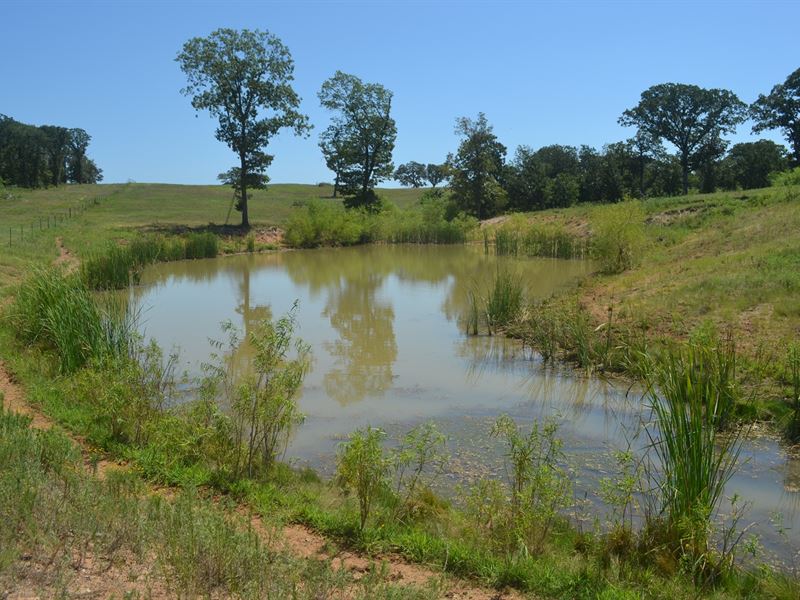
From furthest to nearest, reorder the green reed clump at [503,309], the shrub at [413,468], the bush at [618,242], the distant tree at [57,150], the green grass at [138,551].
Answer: the distant tree at [57,150] → the bush at [618,242] → the green reed clump at [503,309] → the shrub at [413,468] → the green grass at [138,551]

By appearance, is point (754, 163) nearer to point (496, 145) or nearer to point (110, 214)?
point (496, 145)

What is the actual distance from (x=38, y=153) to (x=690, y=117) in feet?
242

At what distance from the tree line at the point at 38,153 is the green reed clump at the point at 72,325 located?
69883 millimetres

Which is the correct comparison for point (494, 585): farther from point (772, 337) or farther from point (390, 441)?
point (772, 337)

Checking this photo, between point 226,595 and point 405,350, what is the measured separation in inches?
423

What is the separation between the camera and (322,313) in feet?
64.4

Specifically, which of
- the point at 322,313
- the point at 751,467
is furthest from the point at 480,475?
the point at 322,313

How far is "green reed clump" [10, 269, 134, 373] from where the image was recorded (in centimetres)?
1013

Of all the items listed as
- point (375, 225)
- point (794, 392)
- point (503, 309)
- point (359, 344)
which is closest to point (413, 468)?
point (794, 392)

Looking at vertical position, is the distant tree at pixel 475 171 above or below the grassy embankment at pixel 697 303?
above

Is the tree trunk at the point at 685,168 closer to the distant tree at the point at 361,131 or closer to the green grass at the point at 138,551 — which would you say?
the distant tree at the point at 361,131

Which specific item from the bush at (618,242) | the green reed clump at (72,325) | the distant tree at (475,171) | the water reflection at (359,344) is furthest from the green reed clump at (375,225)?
the green reed clump at (72,325)

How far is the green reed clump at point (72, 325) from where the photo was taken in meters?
10.1

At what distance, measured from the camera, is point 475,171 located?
56.3 metres
